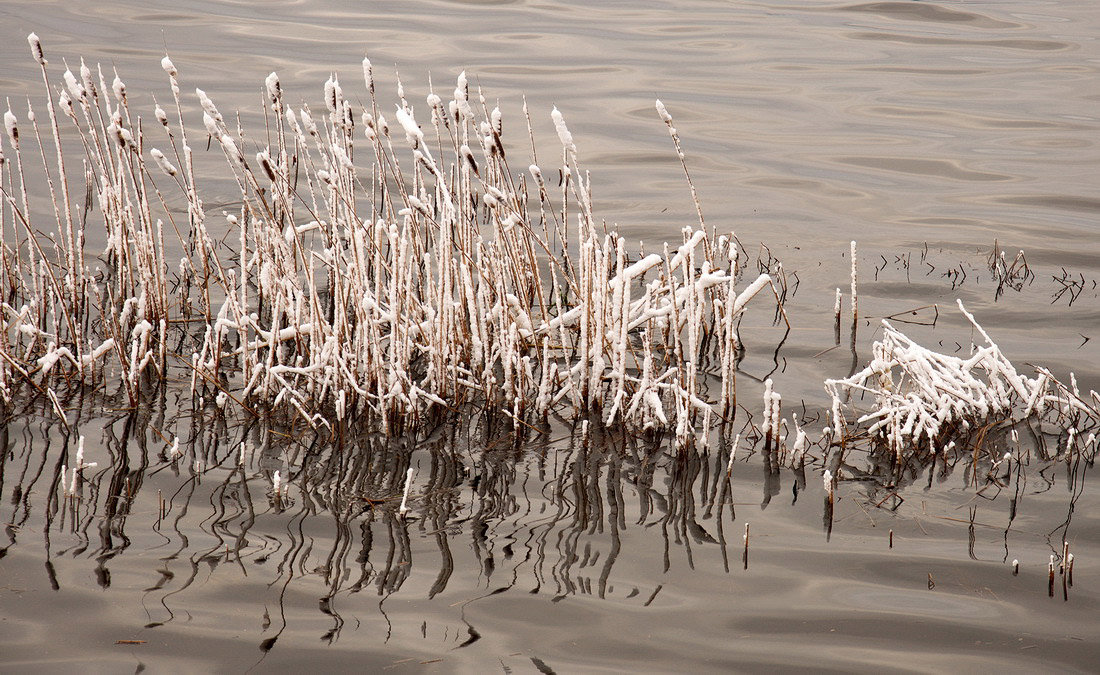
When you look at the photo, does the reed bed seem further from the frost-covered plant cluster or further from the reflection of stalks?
the reflection of stalks

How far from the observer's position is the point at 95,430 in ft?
12.6

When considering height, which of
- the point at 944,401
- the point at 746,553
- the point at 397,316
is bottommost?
the point at 746,553

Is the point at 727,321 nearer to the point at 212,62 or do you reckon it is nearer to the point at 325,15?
the point at 212,62

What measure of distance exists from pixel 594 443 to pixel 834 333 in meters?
1.79

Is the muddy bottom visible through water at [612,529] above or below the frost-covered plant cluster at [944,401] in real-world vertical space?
below

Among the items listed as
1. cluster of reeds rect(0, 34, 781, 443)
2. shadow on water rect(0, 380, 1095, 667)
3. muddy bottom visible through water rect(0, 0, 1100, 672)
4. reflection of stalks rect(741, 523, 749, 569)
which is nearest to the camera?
muddy bottom visible through water rect(0, 0, 1100, 672)

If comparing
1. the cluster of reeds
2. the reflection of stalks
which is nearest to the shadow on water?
the reflection of stalks

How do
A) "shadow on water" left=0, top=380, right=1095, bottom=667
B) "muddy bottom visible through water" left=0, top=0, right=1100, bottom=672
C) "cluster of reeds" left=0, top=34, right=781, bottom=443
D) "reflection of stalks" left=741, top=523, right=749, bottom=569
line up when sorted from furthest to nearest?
"cluster of reeds" left=0, top=34, right=781, bottom=443 → "reflection of stalks" left=741, top=523, right=749, bottom=569 → "shadow on water" left=0, top=380, right=1095, bottom=667 → "muddy bottom visible through water" left=0, top=0, right=1100, bottom=672

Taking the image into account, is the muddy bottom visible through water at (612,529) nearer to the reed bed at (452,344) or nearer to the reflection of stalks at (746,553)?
the reflection of stalks at (746,553)

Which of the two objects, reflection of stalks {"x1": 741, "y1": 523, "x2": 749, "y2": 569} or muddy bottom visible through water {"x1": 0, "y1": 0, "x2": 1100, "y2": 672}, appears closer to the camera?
muddy bottom visible through water {"x1": 0, "y1": 0, "x2": 1100, "y2": 672}

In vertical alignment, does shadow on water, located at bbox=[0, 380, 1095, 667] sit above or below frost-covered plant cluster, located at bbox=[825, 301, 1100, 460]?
below

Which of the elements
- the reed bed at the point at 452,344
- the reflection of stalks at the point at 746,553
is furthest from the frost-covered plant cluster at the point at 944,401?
the reflection of stalks at the point at 746,553

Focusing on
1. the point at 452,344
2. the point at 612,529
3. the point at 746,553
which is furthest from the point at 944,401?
the point at 452,344

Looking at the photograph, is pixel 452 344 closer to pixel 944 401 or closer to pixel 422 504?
pixel 422 504
